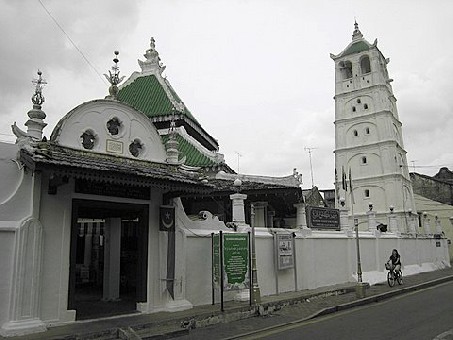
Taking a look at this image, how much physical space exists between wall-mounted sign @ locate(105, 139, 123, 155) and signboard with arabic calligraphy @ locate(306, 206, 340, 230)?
9230mm

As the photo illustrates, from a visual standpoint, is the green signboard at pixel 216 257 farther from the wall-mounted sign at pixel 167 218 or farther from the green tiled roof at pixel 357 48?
the green tiled roof at pixel 357 48

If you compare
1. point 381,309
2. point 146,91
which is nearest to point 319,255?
point 381,309

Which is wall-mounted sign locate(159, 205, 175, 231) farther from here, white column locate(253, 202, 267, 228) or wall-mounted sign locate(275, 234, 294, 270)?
white column locate(253, 202, 267, 228)

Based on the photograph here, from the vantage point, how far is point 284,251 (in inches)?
599

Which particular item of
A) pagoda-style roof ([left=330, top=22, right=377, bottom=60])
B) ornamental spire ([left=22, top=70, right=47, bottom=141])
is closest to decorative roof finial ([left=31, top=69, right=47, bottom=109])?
ornamental spire ([left=22, top=70, right=47, bottom=141])

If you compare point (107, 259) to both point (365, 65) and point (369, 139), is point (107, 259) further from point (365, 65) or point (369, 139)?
point (365, 65)

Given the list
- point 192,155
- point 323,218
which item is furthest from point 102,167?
point 323,218

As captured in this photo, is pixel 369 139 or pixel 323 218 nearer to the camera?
pixel 323 218

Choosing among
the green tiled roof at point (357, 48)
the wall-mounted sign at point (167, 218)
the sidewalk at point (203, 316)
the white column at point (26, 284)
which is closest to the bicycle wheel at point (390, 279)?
the sidewalk at point (203, 316)

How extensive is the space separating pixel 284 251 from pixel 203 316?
553cm

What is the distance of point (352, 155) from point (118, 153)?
3532cm

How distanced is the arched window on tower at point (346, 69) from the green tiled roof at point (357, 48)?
0.97 meters

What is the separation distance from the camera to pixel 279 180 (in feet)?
60.1

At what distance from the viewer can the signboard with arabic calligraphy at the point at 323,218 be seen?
18.1m
